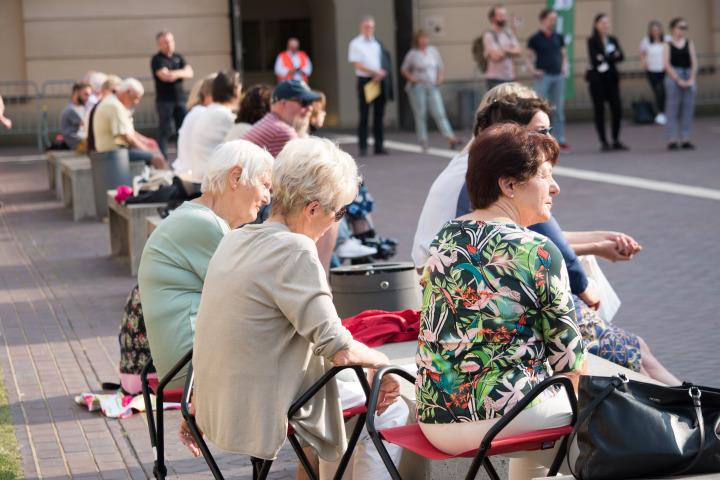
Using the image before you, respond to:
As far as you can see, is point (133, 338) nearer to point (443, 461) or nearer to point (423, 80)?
point (443, 461)

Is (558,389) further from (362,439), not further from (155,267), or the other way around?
(155,267)

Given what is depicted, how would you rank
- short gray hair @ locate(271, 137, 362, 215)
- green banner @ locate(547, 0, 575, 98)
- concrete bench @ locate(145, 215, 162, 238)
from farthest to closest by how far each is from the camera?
green banner @ locate(547, 0, 575, 98), concrete bench @ locate(145, 215, 162, 238), short gray hair @ locate(271, 137, 362, 215)

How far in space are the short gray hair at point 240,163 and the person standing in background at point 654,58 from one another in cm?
1726

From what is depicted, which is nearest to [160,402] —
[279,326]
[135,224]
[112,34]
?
[279,326]

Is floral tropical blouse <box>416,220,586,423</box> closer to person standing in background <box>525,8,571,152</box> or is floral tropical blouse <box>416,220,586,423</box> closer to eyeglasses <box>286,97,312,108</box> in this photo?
eyeglasses <box>286,97,312,108</box>

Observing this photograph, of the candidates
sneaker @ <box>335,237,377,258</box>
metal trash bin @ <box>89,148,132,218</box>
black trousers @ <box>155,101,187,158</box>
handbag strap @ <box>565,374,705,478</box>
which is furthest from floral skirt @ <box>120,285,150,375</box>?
black trousers @ <box>155,101,187,158</box>

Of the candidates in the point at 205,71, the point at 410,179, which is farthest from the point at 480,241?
the point at 205,71

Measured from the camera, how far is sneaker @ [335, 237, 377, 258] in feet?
24.8

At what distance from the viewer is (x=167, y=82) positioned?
1526cm

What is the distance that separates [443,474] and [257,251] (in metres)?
1.25

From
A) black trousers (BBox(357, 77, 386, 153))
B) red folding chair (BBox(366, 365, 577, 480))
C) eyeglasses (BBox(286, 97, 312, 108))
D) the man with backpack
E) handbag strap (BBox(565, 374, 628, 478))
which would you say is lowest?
red folding chair (BBox(366, 365, 577, 480))

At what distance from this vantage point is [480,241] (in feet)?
9.85

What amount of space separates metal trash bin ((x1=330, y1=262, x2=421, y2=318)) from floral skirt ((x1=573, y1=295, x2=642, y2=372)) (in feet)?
3.67

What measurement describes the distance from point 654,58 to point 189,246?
58.9 feet
